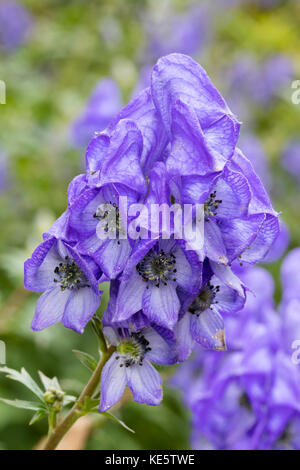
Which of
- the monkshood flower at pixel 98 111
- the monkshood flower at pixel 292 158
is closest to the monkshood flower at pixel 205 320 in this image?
the monkshood flower at pixel 98 111

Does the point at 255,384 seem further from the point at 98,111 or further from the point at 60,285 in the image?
the point at 98,111

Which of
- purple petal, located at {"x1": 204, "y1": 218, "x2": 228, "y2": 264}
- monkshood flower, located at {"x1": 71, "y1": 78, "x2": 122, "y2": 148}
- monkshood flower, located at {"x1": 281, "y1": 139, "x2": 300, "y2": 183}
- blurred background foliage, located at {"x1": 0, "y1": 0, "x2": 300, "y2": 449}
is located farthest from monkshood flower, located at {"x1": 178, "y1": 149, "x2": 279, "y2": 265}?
monkshood flower, located at {"x1": 281, "y1": 139, "x2": 300, "y2": 183}

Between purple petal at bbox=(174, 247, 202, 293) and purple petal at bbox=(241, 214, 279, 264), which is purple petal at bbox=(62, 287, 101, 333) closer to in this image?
purple petal at bbox=(174, 247, 202, 293)

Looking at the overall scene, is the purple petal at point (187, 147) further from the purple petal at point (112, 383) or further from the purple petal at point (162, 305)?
the purple petal at point (112, 383)

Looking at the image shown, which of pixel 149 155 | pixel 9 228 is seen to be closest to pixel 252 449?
pixel 149 155

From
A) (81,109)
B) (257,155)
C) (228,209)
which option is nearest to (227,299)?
(228,209)
